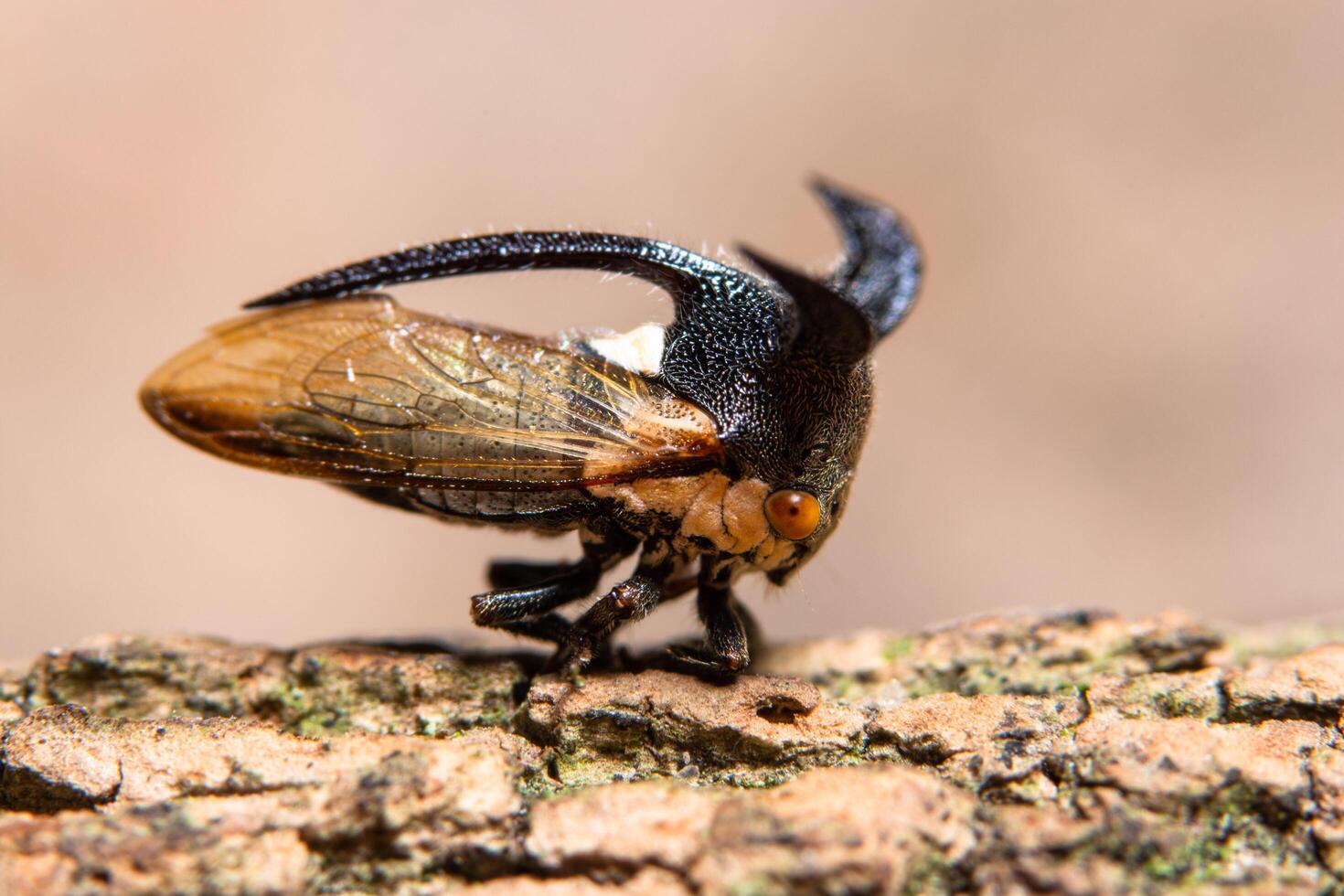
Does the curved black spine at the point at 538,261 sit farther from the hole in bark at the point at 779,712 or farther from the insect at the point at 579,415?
the hole in bark at the point at 779,712

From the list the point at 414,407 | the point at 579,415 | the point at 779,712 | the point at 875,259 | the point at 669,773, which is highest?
the point at 875,259

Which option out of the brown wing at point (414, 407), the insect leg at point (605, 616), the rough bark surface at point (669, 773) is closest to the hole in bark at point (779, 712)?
the rough bark surface at point (669, 773)

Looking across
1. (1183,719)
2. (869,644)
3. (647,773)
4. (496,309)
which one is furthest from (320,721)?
(496,309)

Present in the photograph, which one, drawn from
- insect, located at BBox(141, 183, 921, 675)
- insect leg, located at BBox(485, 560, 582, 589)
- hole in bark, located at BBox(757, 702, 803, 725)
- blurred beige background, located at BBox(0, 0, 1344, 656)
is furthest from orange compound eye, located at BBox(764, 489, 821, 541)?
blurred beige background, located at BBox(0, 0, 1344, 656)

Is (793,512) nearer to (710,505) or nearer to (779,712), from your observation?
(710,505)

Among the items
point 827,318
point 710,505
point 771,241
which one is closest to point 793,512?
point 710,505

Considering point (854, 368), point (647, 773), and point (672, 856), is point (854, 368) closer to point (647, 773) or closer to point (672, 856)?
point (647, 773)

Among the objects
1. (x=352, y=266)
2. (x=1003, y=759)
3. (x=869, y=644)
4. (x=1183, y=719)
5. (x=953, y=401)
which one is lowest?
(x=1003, y=759)
